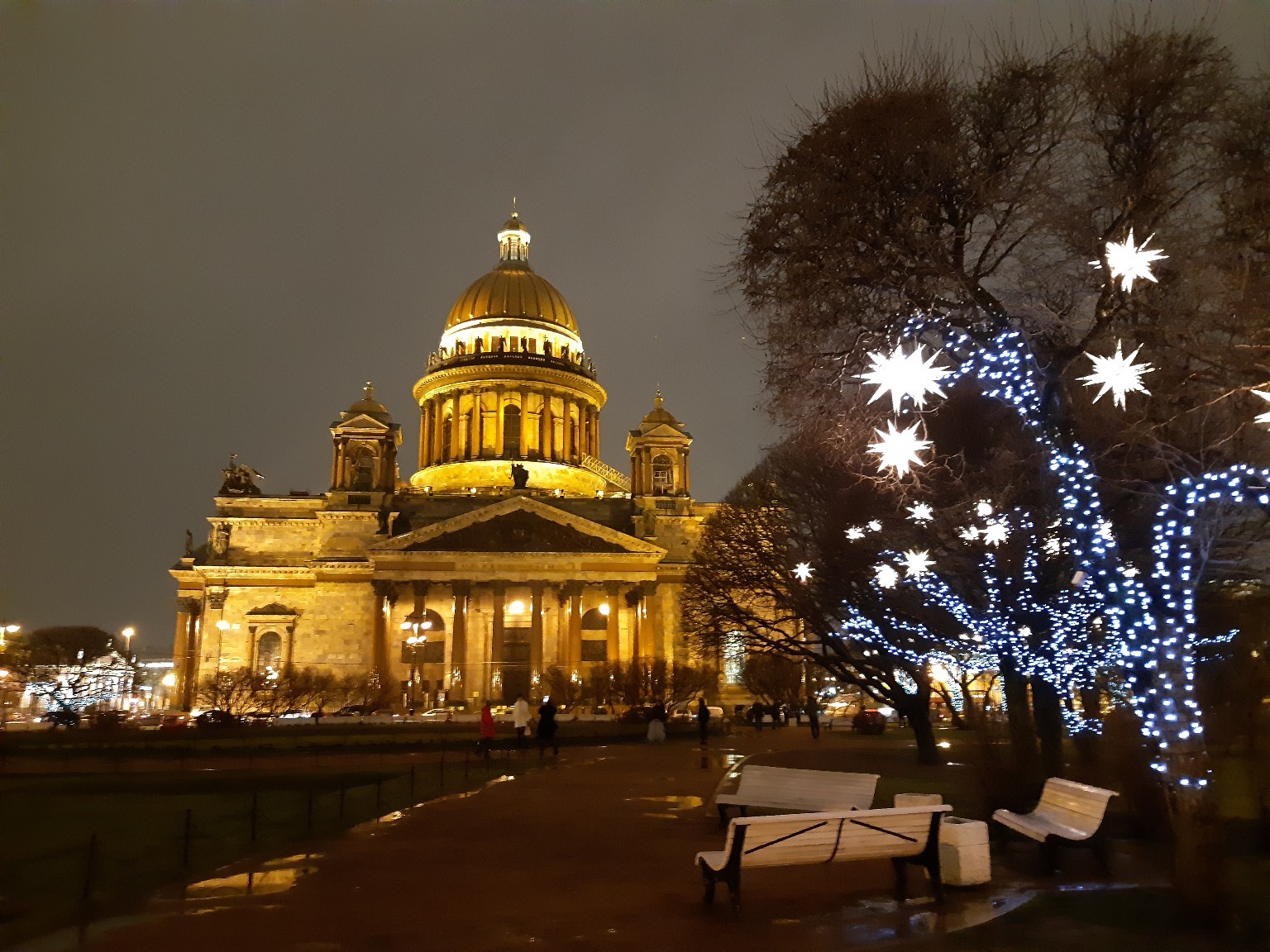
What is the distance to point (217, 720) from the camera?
128ft

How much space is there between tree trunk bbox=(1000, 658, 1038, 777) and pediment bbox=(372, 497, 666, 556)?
147 ft

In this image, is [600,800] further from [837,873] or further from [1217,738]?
[1217,738]

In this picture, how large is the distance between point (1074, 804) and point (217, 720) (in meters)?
35.7

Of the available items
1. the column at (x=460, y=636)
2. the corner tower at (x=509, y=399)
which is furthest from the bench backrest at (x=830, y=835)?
the corner tower at (x=509, y=399)

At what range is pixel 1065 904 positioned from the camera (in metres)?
8.59

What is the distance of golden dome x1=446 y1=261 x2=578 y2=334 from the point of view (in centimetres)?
8525

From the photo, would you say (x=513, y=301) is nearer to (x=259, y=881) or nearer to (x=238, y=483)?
(x=238, y=483)

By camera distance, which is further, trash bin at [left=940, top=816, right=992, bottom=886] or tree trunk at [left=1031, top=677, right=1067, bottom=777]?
tree trunk at [left=1031, top=677, right=1067, bottom=777]

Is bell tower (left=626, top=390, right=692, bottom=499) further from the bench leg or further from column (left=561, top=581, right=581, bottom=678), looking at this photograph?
the bench leg

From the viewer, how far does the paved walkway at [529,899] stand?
7.67 meters

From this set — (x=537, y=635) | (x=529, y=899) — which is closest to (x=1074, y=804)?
(x=529, y=899)

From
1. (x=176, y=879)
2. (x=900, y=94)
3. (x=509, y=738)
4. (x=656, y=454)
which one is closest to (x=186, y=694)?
(x=656, y=454)

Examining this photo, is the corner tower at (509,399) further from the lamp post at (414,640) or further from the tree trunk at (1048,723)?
the tree trunk at (1048,723)

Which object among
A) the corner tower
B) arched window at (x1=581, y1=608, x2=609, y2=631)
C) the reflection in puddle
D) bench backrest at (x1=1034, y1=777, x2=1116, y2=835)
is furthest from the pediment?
bench backrest at (x1=1034, y1=777, x2=1116, y2=835)
